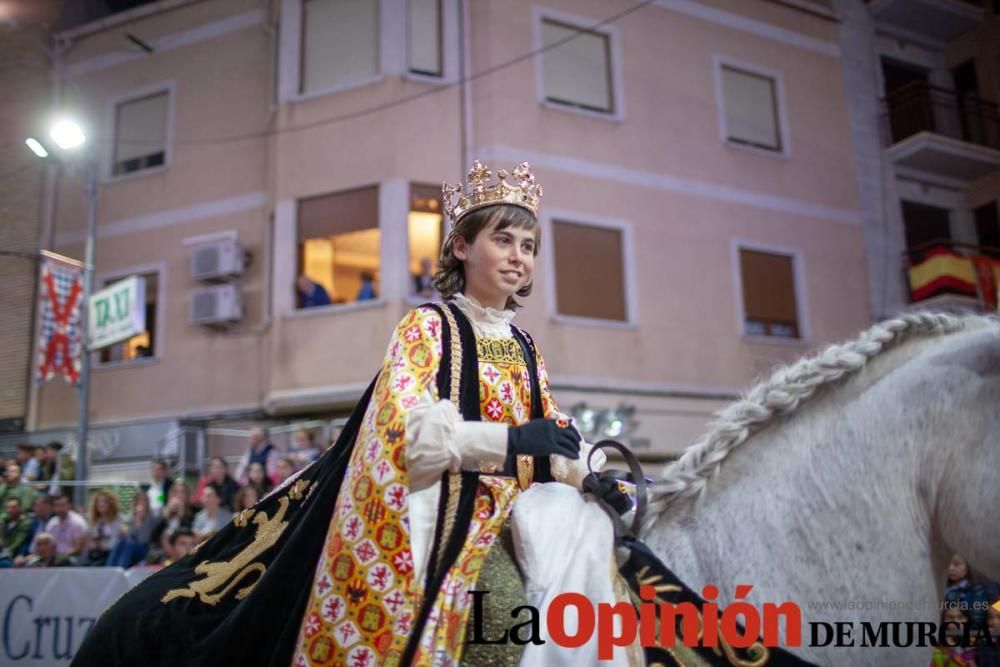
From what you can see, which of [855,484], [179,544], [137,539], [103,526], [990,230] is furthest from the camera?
[990,230]

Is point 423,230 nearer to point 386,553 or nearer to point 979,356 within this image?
point 386,553

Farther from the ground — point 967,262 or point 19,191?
point 19,191

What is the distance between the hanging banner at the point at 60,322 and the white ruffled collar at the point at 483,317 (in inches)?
425

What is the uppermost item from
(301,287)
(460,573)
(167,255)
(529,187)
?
(167,255)

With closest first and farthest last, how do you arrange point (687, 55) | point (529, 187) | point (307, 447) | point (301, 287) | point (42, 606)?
point (529, 187)
point (42, 606)
point (307, 447)
point (301, 287)
point (687, 55)

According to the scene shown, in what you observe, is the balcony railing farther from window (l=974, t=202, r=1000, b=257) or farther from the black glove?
the black glove

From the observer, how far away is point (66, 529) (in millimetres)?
8547

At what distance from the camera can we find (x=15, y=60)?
1288 centimetres

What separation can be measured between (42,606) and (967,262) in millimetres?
12629

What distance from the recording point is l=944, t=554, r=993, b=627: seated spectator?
267cm

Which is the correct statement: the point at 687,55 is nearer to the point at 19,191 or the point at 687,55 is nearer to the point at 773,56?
the point at 773,56

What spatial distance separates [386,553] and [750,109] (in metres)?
14.0

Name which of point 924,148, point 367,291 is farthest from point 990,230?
point 367,291

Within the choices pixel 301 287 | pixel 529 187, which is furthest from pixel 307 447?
pixel 529 187
